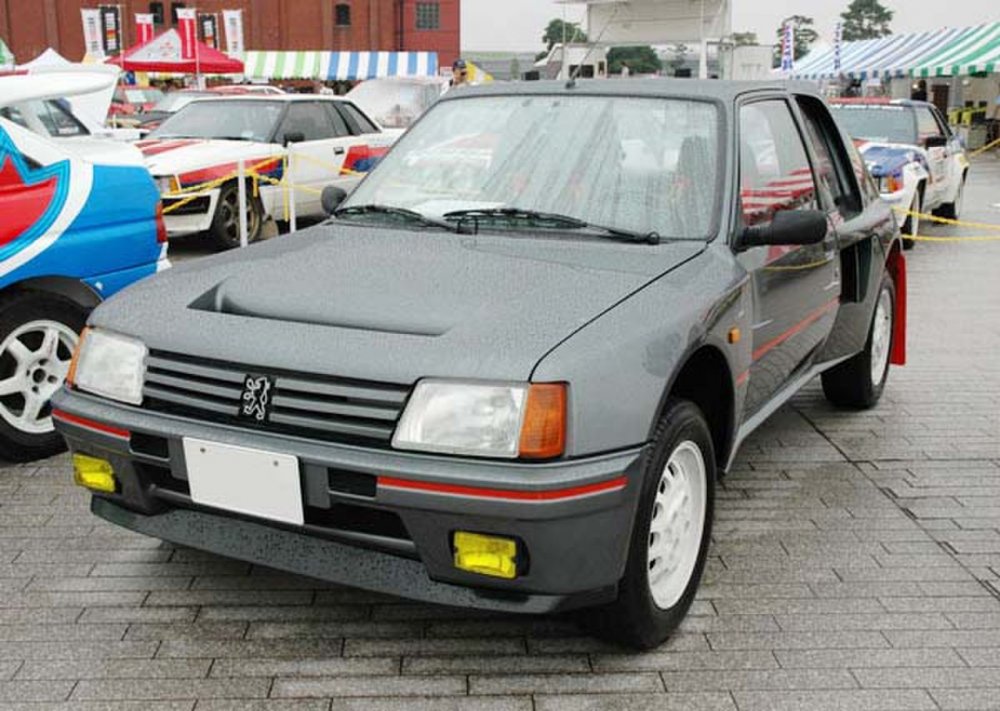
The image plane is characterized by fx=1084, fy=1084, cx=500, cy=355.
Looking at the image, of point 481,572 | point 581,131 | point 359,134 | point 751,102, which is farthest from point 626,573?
point 359,134

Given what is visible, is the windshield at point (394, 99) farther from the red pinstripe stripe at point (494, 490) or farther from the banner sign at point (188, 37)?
the red pinstripe stripe at point (494, 490)

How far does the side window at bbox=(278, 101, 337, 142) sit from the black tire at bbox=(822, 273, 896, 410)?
7.52 meters

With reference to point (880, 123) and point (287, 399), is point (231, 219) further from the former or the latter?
point (287, 399)

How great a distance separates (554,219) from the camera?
3686 millimetres

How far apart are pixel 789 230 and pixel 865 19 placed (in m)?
146

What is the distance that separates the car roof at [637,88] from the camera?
4.08m

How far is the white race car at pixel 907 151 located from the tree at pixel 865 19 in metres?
131

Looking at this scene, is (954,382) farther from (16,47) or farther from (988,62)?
(16,47)

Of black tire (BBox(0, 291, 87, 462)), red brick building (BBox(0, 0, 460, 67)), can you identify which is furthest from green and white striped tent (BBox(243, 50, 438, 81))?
black tire (BBox(0, 291, 87, 462))

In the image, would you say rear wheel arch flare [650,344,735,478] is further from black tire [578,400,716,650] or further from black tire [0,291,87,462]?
black tire [0,291,87,462]

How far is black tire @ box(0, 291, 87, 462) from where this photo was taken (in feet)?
15.2

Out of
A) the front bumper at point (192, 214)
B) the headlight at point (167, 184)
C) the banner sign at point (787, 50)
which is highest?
the banner sign at point (787, 50)

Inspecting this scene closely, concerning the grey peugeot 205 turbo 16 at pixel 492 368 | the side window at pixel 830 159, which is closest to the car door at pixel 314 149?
the side window at pixel 830 159

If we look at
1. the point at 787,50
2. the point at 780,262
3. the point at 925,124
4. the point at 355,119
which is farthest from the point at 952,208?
the point at 787,50
